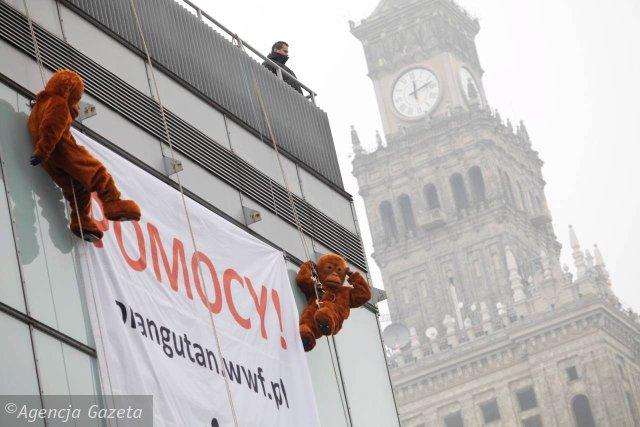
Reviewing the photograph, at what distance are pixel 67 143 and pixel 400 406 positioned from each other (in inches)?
3798

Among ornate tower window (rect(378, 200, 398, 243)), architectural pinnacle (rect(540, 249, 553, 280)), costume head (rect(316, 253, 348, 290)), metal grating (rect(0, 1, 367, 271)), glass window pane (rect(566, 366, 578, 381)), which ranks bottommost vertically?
costume head (rect(316, 253, 348, 290))

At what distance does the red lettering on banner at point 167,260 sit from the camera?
21328 mm

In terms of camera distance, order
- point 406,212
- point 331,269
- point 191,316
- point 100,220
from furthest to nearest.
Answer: point 406,212 → point 331,269 → point 191,316 → point 100,220

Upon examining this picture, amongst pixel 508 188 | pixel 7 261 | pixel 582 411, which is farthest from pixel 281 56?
pixel 508 188

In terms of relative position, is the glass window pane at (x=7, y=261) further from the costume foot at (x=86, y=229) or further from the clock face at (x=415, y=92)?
the clock face at (x=415, y=92)

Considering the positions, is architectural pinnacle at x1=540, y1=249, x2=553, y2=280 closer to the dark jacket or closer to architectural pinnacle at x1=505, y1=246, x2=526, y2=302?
architectural pinnacle at x1=505, y1=246, x2=526, y2=302

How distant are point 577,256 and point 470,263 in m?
8.51

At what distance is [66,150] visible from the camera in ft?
64.1

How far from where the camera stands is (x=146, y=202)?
2170cm

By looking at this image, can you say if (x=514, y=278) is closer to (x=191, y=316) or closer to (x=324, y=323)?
(x=324, y=323)

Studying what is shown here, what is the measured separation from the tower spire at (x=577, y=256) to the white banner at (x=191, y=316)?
92504 millimetres

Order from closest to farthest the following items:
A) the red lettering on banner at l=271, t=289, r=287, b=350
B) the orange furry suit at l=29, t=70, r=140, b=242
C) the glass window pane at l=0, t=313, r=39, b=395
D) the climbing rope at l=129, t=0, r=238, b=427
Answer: the glass window pane at l=0, t=313, r=39, b=395 < the orange furry suit at l=29, t=70, r=140, b=242 < the climbing rope at l=129, t=0, r=238, b=427 < the red lettering on banner at l=271, t=289, r=287, b=350

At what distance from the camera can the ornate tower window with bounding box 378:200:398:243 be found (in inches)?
4980

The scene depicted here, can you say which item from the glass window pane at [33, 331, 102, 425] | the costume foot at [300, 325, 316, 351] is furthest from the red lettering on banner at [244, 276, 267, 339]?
the glass window pane at [33, 331, 102, 425]
